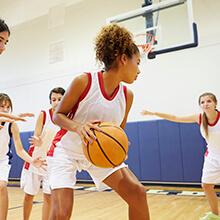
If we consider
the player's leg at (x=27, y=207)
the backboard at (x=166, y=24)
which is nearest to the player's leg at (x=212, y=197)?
the player's leg at (x=27, y=207)

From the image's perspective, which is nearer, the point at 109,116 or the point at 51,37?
the point at 109,116

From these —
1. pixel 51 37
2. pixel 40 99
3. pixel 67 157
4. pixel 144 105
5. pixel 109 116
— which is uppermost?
pixel 51 37

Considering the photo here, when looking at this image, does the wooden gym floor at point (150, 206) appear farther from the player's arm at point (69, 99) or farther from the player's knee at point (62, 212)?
the player's arm at point (69, 99)

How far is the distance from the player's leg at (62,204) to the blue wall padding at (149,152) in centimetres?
384

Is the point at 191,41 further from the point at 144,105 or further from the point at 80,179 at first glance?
the point at 80,179

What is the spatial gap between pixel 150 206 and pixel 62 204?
2.30 m

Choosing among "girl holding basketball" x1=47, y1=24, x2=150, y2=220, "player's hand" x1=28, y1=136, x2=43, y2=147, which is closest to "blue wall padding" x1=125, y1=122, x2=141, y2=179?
"player's hand" x1=28, y1=136, x2=43, y2=147

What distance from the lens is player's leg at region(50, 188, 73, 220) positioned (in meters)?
1.35

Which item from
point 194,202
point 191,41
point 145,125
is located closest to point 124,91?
point 194,202

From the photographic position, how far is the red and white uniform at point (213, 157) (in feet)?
9.20

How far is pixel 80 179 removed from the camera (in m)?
5.93

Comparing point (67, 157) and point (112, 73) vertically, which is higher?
point (112, 73)

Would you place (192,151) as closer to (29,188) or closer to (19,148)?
(29,188)

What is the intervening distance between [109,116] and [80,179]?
466 cm
